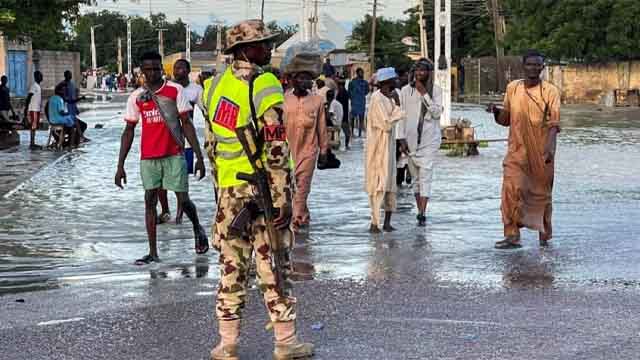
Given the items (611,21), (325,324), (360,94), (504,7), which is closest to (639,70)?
(611,21)

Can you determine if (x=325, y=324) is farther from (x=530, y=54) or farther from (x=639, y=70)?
(x=639, y=70)

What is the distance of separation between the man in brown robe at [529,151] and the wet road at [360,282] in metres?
0.27

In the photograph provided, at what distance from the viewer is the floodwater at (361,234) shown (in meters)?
9.49

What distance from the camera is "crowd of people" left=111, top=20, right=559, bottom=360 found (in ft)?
20.7

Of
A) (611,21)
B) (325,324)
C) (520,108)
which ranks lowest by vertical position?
(325,324)

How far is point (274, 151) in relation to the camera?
6.31m

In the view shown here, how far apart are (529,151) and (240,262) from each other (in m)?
4.92

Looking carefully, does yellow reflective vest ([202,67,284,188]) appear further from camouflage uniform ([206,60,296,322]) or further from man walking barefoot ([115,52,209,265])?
man walking barefoot ([115,52,209,265])

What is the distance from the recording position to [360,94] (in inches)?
1018

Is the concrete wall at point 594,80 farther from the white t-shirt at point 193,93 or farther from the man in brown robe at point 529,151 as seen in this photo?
the man in brown robe at point 529,151

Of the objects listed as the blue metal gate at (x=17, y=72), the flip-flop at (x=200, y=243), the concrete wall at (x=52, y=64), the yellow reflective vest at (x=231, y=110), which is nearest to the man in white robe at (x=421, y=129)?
the flip-flop at (x=200, y=243)

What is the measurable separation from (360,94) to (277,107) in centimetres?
1969

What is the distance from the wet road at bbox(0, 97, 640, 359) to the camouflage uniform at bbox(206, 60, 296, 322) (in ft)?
1.52

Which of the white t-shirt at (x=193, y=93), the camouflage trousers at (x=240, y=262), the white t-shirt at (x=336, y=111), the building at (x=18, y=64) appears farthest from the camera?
the building at (x=18, y=64)
